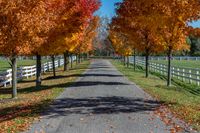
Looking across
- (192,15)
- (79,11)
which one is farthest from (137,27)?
(192,15)

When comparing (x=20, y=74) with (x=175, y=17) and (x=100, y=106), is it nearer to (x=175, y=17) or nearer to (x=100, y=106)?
(x=175, y=17)

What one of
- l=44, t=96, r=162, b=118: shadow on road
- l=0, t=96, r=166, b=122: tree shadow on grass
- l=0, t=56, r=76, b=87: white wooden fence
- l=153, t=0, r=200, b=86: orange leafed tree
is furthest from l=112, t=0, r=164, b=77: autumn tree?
l=0, t=96, r=166, b=122: tree shadow on grass

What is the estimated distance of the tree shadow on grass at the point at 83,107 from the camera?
13.5 m

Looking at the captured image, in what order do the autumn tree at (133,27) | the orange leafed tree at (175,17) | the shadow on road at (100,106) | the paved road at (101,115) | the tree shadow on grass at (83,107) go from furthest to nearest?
the autumn tree at (133,27)
the orange leafed tree at (175,17)
the shadow on road at (100,106)
the tree shadow on grass at (83,107)
the paved road at (101,115)

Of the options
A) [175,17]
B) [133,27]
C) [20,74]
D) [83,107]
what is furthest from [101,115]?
[20,74]

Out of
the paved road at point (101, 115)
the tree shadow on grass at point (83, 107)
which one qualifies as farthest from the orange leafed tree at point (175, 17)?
the tree shadow on grass at point (83, 107)

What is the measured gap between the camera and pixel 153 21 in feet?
67.6

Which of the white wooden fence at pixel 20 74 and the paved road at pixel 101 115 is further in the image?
the white wooden fence at pixel 20 74

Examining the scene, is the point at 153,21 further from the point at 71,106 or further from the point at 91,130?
the point at 91,130

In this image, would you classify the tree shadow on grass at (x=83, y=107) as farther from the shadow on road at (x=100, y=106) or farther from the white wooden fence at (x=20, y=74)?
the white wooden fence at (x=20, y=74)

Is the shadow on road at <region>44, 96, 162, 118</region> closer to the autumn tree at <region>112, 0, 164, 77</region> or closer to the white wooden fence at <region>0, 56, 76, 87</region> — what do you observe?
the white wooden fence at <region>0, 56, 76, 87</region>

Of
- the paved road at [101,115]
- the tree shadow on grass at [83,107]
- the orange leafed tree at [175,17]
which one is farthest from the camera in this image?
the orange leafed tree at [175,17]

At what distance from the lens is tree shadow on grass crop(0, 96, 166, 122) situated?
13.5 meters

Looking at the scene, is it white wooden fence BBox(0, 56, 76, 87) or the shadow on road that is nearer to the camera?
the shadow on road
